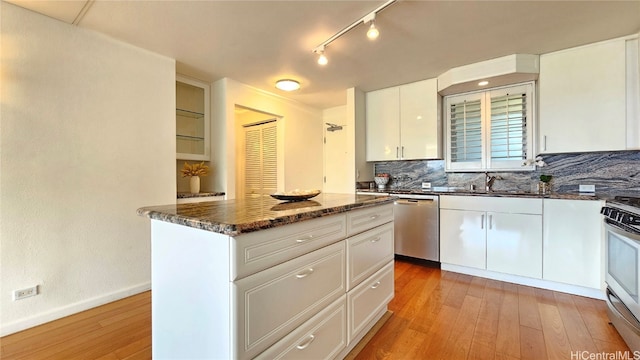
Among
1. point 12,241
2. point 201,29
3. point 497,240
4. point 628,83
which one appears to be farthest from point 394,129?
point 12,241

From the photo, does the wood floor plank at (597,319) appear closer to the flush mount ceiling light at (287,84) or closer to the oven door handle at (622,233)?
the oven door handle at (622,233)

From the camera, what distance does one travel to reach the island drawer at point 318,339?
3.92ft

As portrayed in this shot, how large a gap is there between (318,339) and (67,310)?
A: 86.7 inches

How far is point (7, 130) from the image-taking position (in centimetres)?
192

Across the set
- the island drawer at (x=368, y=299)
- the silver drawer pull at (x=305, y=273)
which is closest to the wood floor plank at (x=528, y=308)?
the island drawer at (x=368, y=299)

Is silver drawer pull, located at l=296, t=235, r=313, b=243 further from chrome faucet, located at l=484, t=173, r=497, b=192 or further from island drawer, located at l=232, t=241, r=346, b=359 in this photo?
chrome faucet, located at l=484, t=173, r=497, b=192

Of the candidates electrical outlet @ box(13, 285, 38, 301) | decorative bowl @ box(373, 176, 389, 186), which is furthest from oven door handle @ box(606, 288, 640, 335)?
electrical outlet @ box(13, 285, 38, 301)

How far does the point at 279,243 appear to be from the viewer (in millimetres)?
1177

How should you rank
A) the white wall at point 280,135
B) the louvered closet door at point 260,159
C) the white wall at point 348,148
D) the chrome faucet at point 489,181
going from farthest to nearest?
the louvered closet door at point 260,159, the white wall at point 348,148, the white wall at point 280,135, the chrome faucet at point 489,181

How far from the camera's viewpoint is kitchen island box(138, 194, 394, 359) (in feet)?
3.38

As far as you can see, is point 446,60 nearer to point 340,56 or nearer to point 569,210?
point 340,56

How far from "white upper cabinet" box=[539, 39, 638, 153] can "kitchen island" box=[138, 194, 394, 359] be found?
2619 millimetres

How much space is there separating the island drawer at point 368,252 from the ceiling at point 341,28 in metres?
1.69

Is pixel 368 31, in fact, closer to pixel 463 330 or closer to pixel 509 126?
pixel 509 126
